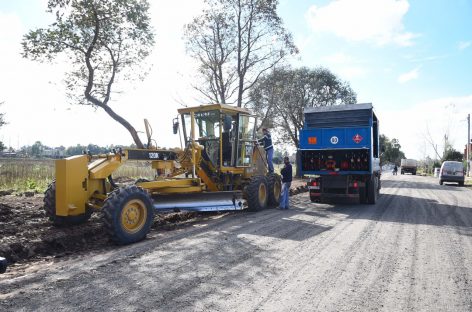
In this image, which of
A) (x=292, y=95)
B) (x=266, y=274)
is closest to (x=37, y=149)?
(x=292, y=95)

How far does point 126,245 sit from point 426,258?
4.97 meters

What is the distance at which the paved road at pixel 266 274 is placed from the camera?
4.02 metres

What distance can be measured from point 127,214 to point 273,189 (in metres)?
5.93

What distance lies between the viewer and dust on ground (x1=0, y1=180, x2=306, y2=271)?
20.4 ft

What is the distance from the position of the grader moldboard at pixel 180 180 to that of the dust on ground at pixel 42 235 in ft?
1.17

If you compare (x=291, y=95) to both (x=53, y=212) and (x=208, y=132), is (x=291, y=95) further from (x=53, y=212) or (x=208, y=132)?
(x=53, y=212)

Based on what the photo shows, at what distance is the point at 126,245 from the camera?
6.55 metres

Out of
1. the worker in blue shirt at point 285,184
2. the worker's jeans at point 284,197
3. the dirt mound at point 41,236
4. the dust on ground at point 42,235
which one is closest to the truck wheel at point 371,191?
the worker in blue shirt at point 285,184

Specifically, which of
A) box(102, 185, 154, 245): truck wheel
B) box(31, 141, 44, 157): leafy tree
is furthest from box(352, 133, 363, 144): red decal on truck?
box(31, 141, 44, 157): leafy tree

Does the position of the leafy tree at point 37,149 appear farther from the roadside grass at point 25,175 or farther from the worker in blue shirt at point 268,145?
the worker in blue shirt at point 268,145

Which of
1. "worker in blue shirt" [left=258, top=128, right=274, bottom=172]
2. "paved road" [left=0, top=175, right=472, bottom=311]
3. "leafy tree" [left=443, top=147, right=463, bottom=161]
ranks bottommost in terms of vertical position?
"paved road" [left=0, top=175, right=472, bottom=311]

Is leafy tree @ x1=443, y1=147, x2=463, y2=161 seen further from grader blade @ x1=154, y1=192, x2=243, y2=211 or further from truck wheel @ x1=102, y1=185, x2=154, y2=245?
truck wheel @ x1=102, y1=185, x2=154, y2=245

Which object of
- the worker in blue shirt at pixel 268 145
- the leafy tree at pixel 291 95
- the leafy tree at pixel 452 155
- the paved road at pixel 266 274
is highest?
the leafy tree at pixel 291 95

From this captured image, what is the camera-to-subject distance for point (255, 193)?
34.7 ft
